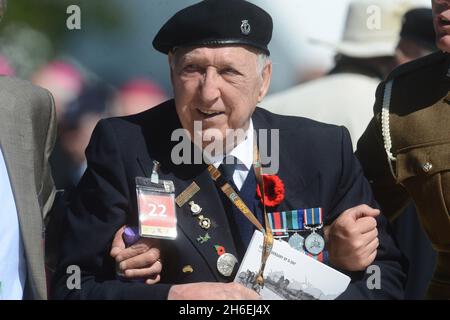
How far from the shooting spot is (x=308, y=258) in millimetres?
3203

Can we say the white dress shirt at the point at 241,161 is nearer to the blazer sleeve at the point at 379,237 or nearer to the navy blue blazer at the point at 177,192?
the navy blue blazer at the point at 177,192

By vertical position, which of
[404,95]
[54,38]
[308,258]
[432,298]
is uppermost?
[54,38]

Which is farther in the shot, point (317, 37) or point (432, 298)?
point (317, 37)

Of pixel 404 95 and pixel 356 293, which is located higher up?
pixel 404 95

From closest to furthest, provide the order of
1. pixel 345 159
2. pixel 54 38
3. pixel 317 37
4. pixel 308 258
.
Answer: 1. pixel 308 258
2. pixel 345 159
3. pixel 54 38
4. pixel 317 37

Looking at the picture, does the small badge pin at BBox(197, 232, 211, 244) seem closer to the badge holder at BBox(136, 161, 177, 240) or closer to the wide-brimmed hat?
the badge holder at BBox(136, 161, 177, 240)

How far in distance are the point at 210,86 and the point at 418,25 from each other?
1.52 metres

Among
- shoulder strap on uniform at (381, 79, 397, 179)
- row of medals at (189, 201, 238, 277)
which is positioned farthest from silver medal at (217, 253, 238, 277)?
shoulder strap on uniform at (381, 79, 397, 179)

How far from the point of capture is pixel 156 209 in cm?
318

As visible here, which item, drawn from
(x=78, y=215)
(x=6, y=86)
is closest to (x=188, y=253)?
(x=78, y=215)

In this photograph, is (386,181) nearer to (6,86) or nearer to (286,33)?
(286,33)

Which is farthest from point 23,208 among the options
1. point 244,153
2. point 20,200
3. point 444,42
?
point 444,42

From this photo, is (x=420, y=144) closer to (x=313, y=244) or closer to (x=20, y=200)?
(x=313, y=244)
